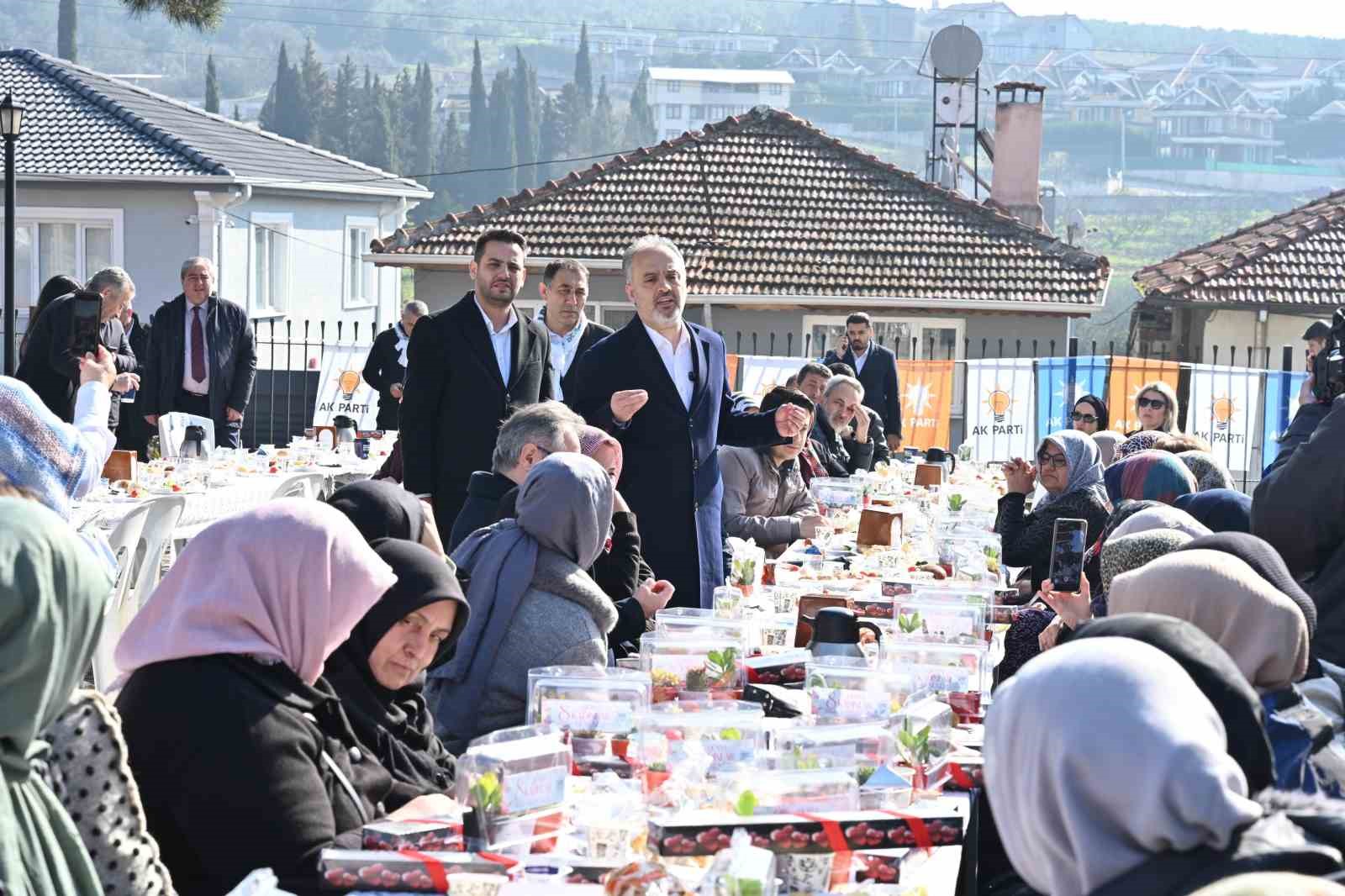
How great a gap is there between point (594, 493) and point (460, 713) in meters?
0.66

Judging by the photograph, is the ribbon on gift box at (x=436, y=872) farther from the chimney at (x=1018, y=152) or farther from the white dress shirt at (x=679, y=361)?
the chimney at (x=1018, y=152)

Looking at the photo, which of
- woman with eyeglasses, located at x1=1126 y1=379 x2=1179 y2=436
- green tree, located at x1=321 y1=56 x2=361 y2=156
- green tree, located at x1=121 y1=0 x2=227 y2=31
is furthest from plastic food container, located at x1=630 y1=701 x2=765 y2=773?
green tree, located at x1=321 y1=56 x2=361 y2=156

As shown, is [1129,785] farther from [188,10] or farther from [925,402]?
[188,10]

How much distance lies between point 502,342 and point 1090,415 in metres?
4.75

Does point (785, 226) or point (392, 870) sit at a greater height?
point (785, 226)

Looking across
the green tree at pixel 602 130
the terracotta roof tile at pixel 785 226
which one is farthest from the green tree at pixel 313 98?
the terracotta roof tile at pixel 785 226

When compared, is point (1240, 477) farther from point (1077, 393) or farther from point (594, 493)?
point (594, 493)

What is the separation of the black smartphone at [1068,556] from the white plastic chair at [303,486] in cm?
617

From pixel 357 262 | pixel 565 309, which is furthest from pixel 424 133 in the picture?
pixel 565 309

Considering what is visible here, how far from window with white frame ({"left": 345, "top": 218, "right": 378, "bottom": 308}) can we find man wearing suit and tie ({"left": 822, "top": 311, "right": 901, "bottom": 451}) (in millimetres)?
21689

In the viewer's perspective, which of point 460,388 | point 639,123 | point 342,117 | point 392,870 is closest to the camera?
point 392,870

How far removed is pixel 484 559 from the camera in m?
4.59

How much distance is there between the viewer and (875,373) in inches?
549

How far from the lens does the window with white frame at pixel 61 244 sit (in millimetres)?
28594
